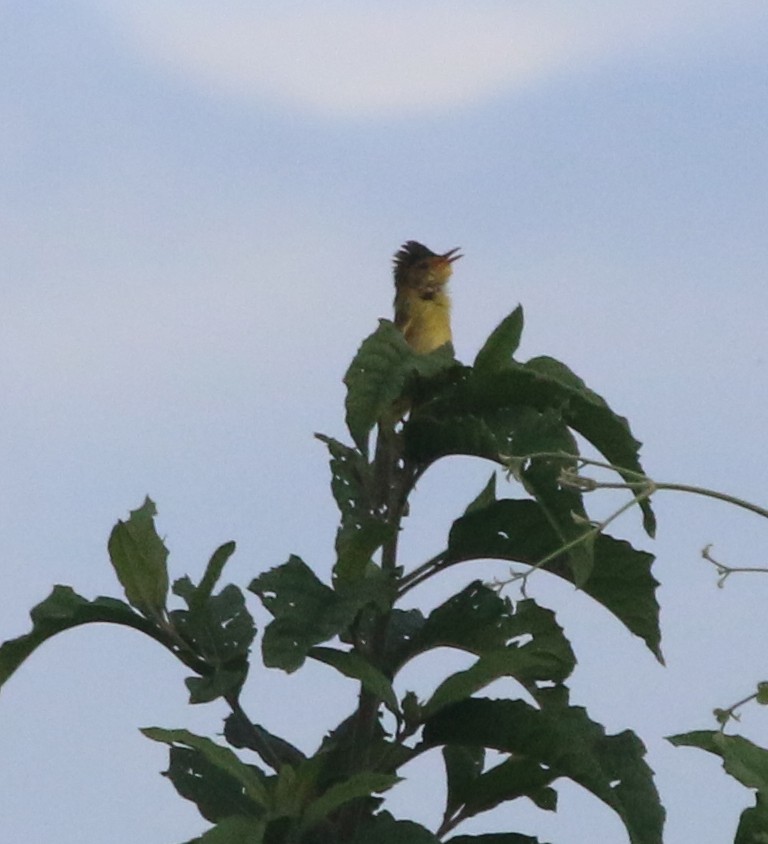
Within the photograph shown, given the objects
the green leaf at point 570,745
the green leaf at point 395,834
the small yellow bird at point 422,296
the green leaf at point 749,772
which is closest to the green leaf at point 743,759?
the green leaf at point 749,772

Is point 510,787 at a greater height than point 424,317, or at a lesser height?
lesser

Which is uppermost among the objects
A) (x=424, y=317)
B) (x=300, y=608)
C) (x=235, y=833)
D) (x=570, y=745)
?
(x=424, y=317)

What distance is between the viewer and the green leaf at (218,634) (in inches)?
118

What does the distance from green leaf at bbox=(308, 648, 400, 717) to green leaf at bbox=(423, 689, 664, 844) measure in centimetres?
17

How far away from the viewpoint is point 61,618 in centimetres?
303

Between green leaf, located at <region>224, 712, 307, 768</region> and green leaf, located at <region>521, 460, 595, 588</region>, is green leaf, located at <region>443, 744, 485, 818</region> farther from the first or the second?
green leaf, located at <region>521, 460, 595, 588</region>

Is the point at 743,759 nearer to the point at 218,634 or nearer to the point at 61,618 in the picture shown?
the point at 218,634

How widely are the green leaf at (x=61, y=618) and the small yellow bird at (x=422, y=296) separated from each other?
2.43m

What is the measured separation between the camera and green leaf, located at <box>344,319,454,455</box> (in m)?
2.92

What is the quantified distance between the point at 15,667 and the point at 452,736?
0.83 meters

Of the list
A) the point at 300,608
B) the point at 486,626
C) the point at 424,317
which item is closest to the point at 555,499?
the point at 486,626

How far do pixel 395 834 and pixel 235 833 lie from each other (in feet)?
0.97

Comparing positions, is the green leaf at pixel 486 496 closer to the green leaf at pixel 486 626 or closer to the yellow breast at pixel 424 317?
the green leaf at pixel 486 626

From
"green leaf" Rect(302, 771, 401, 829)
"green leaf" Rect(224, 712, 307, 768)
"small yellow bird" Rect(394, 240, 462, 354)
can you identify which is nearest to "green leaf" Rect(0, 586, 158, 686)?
"green leaf" Rect(224, 712, 307, 768)
